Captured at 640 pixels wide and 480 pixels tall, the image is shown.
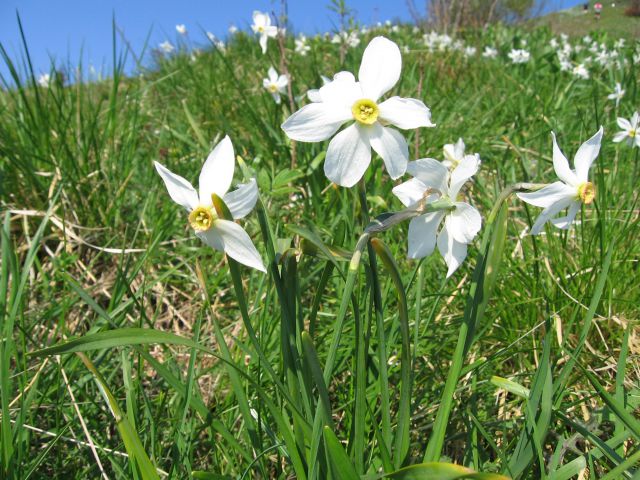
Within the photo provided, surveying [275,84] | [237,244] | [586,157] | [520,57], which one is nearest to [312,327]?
[237,244]

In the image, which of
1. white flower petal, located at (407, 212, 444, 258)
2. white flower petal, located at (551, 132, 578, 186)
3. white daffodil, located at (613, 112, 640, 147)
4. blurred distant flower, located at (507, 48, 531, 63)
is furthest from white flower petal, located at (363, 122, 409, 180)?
blurred distant flower, located at (507, 48, 531, 63)

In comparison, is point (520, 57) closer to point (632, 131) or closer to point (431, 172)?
point (632, 131)

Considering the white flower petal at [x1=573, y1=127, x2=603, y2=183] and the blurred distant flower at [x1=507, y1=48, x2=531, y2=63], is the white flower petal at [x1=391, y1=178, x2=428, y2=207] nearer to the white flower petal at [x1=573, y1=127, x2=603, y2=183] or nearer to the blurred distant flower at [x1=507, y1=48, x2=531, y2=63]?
the white flower petal at [x1=573, y1=127, x2=603, y2=183]

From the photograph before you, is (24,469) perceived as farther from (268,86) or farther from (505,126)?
(505,126)

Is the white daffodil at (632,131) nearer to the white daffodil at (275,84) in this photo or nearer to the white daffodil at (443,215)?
the white daffodil at (275,84)

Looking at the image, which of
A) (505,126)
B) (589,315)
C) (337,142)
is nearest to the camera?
(337,142)

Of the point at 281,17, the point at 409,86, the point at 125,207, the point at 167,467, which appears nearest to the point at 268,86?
the point at 281,17

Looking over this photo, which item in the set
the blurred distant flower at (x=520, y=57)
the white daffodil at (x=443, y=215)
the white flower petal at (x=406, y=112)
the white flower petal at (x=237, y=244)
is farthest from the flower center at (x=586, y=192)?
the blurred distant flower at (x=520, y=57)
